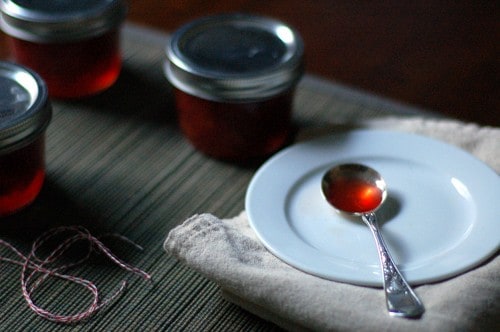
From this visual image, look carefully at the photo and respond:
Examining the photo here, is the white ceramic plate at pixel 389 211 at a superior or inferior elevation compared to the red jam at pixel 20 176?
superior

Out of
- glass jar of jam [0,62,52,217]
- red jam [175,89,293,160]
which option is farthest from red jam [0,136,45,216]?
red jam [175,89,293,160]

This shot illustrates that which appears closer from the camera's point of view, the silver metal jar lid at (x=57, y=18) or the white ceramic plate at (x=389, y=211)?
the white ceramic plate at (x=389, y=211)

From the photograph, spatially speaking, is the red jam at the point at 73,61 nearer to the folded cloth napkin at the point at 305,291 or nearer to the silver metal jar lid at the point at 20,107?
the silver metal jar lid at the point at 20,107

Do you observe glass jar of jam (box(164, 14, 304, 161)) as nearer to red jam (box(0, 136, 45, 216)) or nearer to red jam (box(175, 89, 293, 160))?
red jam (box(175, 89, 293, 160))

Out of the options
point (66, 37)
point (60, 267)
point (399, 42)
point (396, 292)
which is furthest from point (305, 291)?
point (399, 42)

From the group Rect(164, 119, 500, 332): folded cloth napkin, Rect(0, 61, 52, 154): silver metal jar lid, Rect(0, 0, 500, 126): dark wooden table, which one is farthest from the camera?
Rect(0, 0, 500, 126): dark wooden table

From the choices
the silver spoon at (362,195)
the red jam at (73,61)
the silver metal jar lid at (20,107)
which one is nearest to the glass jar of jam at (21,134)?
the silver metal jar lid at (20,107)

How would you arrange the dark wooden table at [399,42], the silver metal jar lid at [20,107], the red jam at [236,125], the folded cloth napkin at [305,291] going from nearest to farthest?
the folded cloth napkin at [305,291], the silver metal jar lid at [20,107], the red jam at [236,125], the dark wooden table at [399,42]
